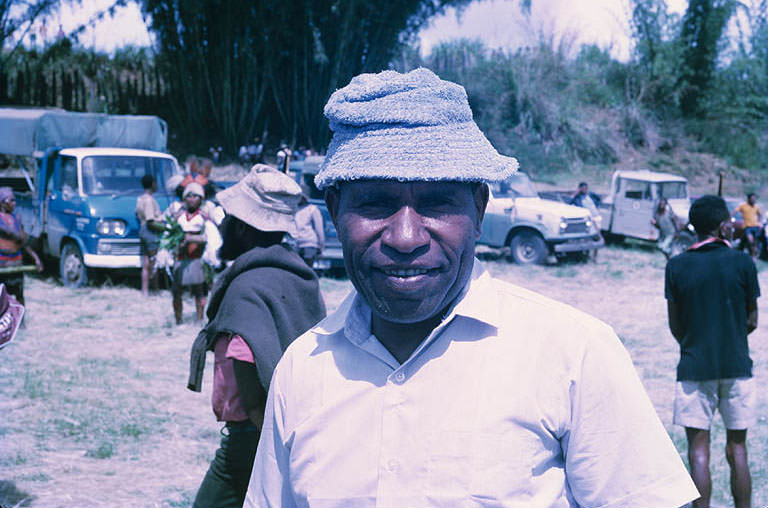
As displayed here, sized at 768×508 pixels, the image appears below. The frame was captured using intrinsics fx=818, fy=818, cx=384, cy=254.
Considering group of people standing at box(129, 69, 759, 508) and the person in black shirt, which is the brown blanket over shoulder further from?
the person in black shirt

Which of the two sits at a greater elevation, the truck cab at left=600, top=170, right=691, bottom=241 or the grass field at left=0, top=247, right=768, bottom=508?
the truck cab at left=600, top=170, right=691, bottom=241

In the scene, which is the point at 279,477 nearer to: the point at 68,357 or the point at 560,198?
the point at 68,357

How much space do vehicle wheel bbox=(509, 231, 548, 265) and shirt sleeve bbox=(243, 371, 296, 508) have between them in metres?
14.3

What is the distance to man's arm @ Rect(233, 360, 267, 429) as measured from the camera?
2854mm

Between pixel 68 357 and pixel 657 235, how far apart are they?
44.7ft

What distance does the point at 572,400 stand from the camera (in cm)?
148

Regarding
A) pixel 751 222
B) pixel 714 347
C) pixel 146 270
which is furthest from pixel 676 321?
pixel 751 222

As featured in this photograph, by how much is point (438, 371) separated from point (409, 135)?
1.50ft

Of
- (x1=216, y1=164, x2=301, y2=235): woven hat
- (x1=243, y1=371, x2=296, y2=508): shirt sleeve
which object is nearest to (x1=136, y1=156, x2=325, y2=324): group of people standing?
(x1=216, y1=164, x2=301, y2=235): woven hat

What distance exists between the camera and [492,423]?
1.49 m

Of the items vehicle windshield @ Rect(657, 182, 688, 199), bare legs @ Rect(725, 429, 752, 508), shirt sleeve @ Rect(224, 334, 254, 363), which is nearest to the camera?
shirt sleeve @ Rect(224, 334, 254, 363)

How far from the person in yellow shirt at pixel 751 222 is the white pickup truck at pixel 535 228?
366 cm

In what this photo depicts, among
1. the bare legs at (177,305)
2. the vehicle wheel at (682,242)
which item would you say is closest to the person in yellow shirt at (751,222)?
the vehicle wheel at (682,242)

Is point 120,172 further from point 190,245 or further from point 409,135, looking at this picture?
point 409,135
